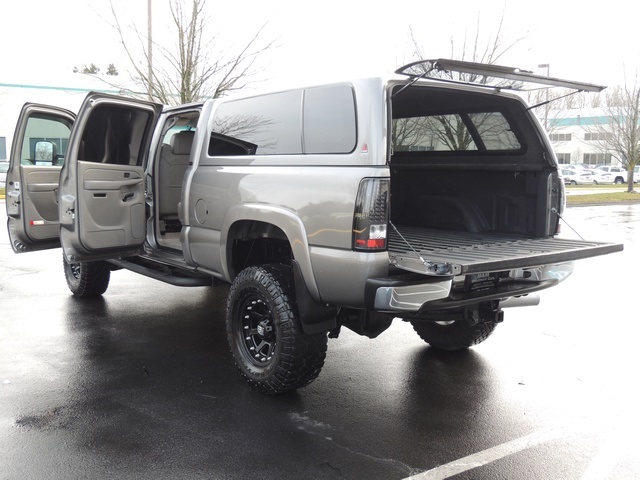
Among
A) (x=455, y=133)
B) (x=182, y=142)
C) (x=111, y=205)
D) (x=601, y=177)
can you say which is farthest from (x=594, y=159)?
(x=111, y=205)

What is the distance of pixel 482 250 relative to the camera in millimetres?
4348

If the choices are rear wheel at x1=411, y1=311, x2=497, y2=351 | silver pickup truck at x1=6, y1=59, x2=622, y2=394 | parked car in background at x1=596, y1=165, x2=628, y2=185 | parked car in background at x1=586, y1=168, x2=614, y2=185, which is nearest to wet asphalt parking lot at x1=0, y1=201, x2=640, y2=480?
rear wheel at x1=411, y1=311, x2=497, y2=351

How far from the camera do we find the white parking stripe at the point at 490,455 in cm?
341

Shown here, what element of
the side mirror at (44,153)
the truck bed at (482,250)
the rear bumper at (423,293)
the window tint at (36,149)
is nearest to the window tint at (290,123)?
the truck bed at (482,250)

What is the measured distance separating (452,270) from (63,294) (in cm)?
571

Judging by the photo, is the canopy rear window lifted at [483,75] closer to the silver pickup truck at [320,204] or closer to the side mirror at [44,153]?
the silver pickup truck at [320,204]

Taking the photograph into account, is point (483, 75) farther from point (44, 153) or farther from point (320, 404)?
point (44, 153)

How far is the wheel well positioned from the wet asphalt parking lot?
912 mm

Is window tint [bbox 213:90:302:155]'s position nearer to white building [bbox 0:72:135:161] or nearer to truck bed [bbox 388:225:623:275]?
truck bed [bbox 388:225:623:275]

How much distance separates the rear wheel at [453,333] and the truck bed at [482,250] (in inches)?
29.6

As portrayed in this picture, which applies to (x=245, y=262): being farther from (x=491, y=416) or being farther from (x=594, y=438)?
(x=594, y=438)

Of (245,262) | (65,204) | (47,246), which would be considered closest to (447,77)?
(245,262)

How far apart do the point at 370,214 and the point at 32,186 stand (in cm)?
428

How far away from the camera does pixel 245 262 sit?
5.09 metres
